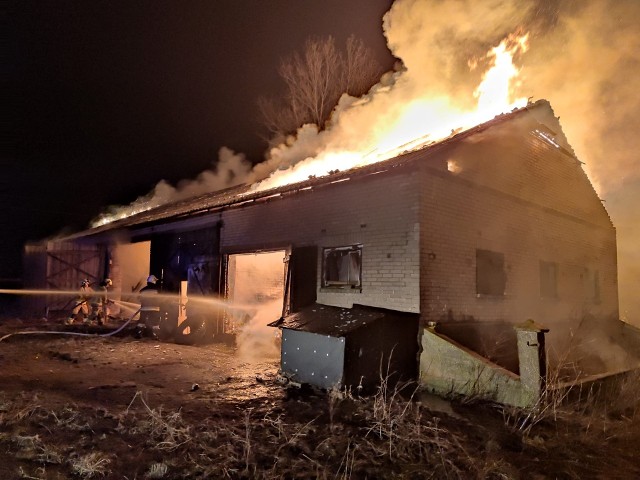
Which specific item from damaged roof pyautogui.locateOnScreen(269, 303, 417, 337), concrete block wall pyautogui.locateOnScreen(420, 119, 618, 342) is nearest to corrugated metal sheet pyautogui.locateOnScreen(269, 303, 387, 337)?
damaged roof pyautogui.locateOnScreen(269, 303, 417, 337)

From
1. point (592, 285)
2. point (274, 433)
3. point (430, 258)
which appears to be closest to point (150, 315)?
point (430, 258)

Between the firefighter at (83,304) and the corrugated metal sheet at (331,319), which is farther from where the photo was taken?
the firefighter at (83,304)

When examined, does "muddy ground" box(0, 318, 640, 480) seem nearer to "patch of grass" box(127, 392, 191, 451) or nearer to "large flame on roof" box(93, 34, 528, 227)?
"patch of grass" box(127, 392, 191, 451)

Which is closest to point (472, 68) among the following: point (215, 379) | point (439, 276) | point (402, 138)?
point (402, 138)

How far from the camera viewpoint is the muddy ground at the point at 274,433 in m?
3.99

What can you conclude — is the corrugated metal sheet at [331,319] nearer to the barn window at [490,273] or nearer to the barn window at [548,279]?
the barn window at [490,273]

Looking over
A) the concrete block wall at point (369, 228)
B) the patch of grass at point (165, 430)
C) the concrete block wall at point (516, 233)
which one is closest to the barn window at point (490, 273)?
the concrete block wall at point (516, 233)

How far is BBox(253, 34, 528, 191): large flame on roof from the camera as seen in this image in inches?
441

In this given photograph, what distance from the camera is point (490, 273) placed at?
9.11 m

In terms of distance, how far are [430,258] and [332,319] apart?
6.96 ft

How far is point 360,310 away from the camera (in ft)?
24.0

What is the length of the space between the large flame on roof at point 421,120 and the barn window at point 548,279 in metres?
3.99

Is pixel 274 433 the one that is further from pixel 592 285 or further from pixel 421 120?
pixel 592 285

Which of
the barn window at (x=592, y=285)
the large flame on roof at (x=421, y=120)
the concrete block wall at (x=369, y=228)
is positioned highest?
the large flame on roof at (x=421, y=120)
